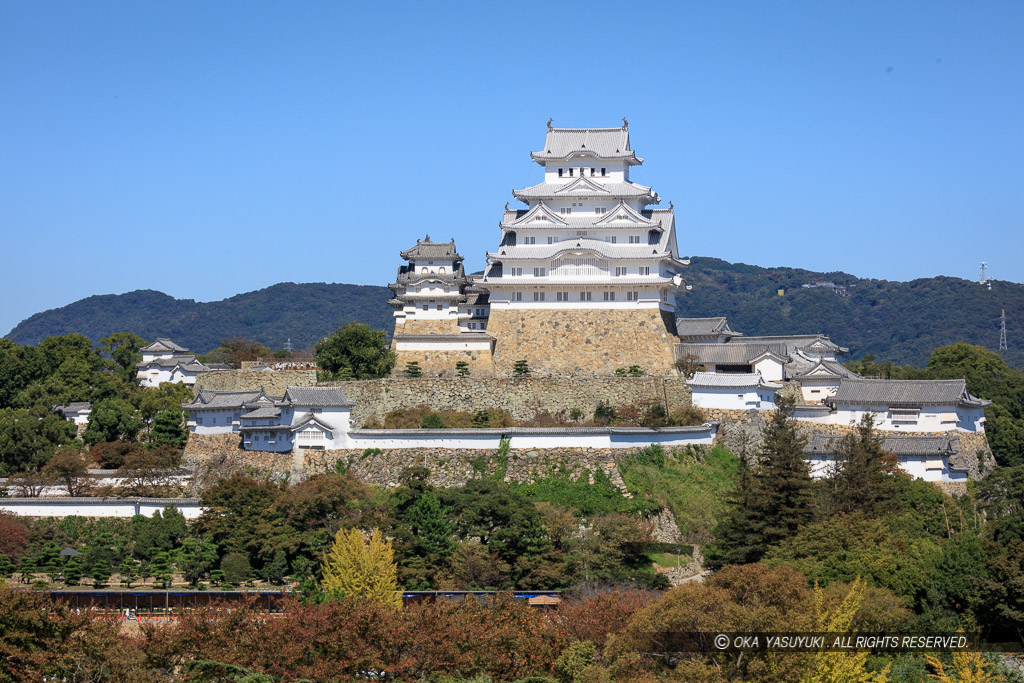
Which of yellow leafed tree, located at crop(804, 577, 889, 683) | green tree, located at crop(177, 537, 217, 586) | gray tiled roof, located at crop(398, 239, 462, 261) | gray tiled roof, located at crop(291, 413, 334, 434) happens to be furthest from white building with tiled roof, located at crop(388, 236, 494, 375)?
yellow leafed tree, located at crop(804, 577, 889, 683)

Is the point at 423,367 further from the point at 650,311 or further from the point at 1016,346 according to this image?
the point at 1016,346

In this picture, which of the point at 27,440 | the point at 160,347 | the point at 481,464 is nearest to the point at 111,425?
the point at 27,440

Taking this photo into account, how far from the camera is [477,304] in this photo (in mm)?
42406

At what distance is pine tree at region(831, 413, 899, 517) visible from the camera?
29031 mm

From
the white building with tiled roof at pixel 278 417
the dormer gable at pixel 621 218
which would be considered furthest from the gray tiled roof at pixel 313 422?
the dormer gable at pixel 621 218

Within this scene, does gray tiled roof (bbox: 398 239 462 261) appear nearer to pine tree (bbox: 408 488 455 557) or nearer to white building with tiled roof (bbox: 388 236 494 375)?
white building with tiled roof (bbox: 388 236 494 375)

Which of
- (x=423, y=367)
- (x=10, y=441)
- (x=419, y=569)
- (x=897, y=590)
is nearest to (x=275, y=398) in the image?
(x=423, y=367)

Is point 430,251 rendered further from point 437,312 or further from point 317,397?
point 317,397

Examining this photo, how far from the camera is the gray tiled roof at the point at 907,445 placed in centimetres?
3409

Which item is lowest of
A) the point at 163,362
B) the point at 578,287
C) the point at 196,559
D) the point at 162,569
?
the point at 162,569

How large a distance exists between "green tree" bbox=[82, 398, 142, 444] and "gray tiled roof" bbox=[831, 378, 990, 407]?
21640 millimetres

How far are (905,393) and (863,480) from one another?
759cm

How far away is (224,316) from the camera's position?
121062 mm

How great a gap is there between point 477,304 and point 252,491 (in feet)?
46.0
